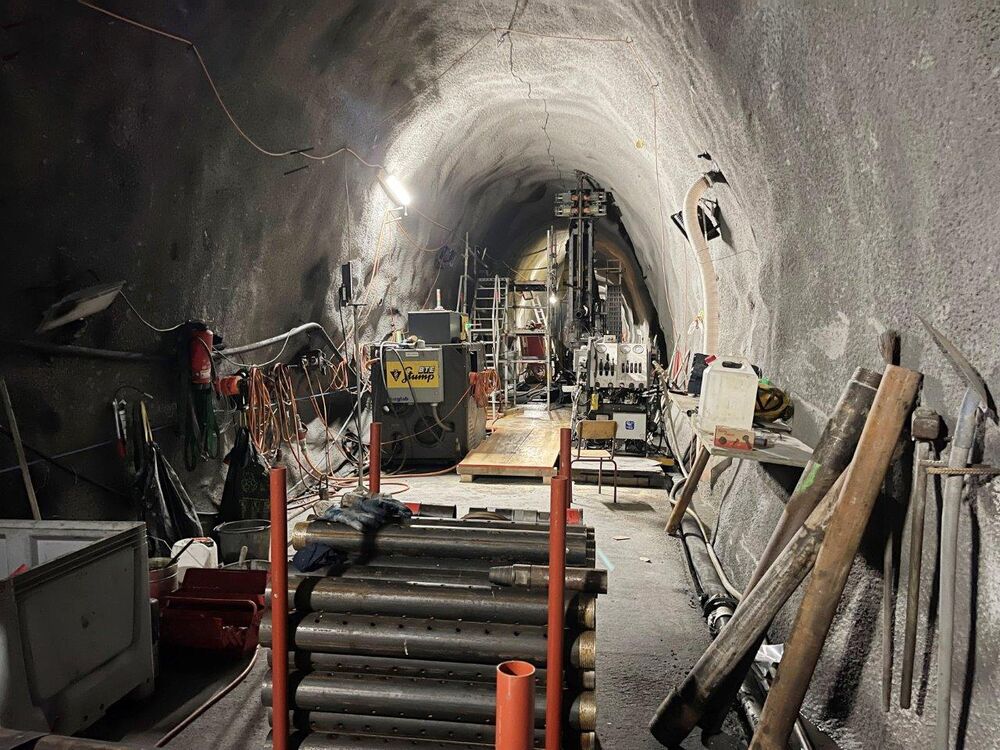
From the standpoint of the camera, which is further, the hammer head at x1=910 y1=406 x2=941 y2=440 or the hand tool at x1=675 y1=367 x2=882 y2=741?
the hand tool at x1=675 y1=367 x2=882 y2=741

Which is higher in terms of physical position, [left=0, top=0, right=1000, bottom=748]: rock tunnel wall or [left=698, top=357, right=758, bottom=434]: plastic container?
[left=0, top=0, right=1000, bottom=748]: rock tunnel wall

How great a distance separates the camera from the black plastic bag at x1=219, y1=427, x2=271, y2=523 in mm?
5395

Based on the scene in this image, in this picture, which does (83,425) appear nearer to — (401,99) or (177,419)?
(177,419)

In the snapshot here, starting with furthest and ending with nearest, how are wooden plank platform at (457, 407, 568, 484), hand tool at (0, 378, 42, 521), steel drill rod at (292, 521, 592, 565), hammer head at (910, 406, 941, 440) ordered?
wooden plank platform at (457, 407, 568, 484), hand tool at (0, 378, 42, 521), steel drill rod at (292, 521, 592, 565), hammer head at (910, 406, 941, 440)

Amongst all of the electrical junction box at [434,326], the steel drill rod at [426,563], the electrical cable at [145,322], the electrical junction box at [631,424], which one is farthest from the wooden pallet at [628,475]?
the steel drill rod at [426,563]

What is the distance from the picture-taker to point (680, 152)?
6.11m

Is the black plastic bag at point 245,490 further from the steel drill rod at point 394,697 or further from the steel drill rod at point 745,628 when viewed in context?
the steel drill rod at point 745,628

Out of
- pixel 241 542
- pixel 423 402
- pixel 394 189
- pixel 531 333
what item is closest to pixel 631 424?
pixel 423 402

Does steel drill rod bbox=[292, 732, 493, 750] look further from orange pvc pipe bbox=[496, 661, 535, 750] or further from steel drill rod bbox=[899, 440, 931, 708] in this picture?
steel drill rod bbox=[899, 440, 931, 708]

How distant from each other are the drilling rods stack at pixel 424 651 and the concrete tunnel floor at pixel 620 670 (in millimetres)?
771

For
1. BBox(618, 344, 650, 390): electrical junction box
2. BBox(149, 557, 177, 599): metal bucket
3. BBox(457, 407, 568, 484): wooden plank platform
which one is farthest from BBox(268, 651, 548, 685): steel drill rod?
BBox(618, 344, 650, 390): electrical junction box

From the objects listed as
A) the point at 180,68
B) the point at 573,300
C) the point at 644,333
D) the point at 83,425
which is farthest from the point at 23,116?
the point at 644,333

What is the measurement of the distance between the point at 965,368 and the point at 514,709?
175 cm

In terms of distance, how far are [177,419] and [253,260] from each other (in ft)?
6.03
